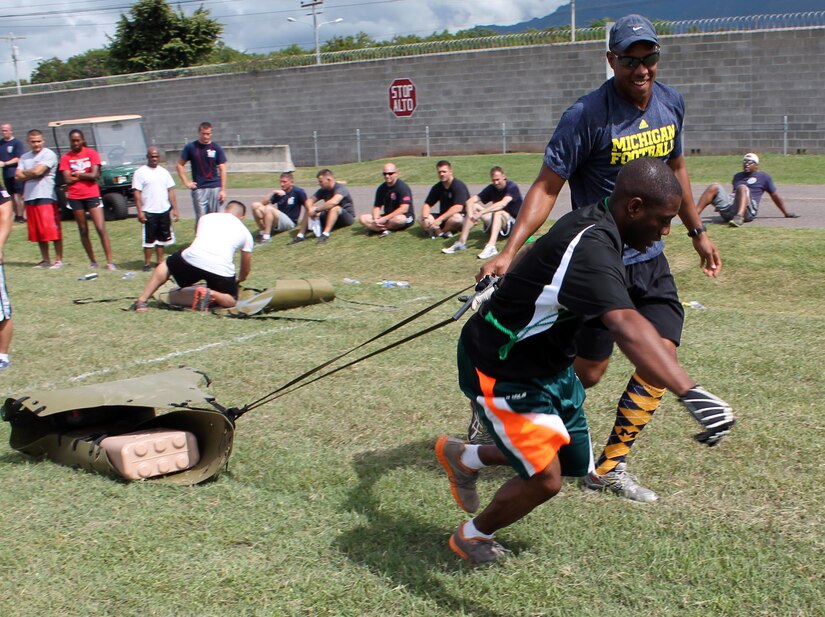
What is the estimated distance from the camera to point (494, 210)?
12859 mm

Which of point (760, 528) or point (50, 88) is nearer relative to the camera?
point (760, 528)

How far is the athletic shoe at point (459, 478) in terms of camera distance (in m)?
3.80

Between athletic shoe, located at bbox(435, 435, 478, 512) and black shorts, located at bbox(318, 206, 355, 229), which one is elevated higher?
athletic shoe, located at bbox(435, 435, 478, 512)

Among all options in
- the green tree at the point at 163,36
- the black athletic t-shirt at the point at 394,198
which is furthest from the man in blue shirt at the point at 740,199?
the green tree at the point at 163,36

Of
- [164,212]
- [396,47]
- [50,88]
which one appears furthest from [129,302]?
[50,88]

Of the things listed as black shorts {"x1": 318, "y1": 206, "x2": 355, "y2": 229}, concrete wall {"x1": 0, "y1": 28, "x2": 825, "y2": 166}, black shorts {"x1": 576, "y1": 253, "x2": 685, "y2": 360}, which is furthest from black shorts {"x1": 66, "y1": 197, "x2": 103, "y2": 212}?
concrete wall {"x1": 0, "y1": 28, "x2": 825, "y2": 166}

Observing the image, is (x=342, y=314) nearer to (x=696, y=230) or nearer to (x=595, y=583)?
(x=696, y=230)

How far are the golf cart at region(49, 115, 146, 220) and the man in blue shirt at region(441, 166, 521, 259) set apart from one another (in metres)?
10.1

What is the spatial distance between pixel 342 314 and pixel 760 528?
234 inches

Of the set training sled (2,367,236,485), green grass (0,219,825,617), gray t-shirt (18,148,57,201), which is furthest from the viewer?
gray t-shirt (18,148,57,201)

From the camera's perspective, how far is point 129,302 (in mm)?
10156

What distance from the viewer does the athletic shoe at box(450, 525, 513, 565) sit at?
3516 millimetres

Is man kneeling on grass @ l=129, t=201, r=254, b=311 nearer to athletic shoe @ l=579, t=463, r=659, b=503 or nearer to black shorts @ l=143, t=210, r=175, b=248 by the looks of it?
black shorts @ l=143, t=210, r=175, b=248

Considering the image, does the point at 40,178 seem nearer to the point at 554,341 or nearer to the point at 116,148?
the point at 116,148
